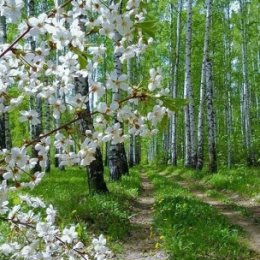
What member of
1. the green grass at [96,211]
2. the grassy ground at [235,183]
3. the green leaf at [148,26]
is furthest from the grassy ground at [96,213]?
the green leaf at [148,26]

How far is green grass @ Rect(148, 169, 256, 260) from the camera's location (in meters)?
7.04

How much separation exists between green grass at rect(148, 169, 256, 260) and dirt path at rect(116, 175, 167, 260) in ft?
0.65

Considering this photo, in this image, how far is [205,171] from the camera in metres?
18.9

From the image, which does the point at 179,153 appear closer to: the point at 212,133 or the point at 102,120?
the point at 212,133

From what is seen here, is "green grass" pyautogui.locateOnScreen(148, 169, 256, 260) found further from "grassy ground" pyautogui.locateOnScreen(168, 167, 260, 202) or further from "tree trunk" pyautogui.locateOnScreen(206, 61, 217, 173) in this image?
"tree trunk" pyautogui.locateOnScreen(206, 61, 217, 173)

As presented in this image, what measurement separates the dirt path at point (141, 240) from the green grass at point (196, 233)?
0.20 metres

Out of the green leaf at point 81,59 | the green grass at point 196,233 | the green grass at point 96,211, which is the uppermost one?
the green leaf at point 81,59

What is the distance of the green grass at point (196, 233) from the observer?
23.1 feet

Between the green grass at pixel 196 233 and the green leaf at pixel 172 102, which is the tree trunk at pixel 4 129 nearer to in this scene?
the green grass at pixel 196 233

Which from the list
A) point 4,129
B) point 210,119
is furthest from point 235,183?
point 4,129

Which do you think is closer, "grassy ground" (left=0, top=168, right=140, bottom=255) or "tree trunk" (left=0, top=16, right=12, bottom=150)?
"grassy ground" (left=0, top=168, right=140, bottom=255)

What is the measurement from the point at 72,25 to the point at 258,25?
3167 centimetres

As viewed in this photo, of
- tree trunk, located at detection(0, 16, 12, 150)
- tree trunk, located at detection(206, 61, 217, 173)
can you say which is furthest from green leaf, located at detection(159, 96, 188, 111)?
tree trunk, located at detection(206, 61, 217, 173)

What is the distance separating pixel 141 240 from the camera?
8344 mm
